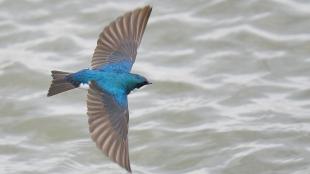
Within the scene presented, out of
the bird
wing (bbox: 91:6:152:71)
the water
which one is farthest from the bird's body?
A: the water

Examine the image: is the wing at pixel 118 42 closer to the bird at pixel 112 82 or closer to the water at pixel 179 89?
the bird at pixel 112 82

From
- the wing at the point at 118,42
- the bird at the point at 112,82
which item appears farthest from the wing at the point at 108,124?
the wing at the point at 118,42

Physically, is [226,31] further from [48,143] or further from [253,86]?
[48,143]

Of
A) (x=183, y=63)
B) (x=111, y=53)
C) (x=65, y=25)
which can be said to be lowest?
(x=111, y=53)

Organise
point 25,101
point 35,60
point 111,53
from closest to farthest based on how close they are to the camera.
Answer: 1. point 111,53
2. point 25,101
3. point 35,60

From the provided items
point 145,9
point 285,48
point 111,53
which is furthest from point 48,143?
point 285,48

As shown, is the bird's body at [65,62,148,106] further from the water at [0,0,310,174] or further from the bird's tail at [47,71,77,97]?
the water at [0,0,310,174]

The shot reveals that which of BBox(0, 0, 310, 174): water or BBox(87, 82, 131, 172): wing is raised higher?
BBox(0, 0, 310, 174): water
